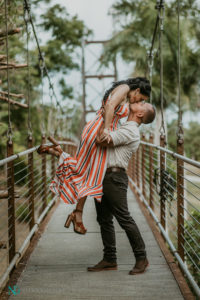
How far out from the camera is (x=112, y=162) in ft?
8.38

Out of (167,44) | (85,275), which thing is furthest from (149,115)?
(167,44)

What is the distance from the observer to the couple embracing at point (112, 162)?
252 cm

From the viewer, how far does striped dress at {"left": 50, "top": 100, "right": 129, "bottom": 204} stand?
8.39 feet

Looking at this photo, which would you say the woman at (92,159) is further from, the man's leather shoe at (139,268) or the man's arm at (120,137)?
the man's leather shoe at (139,268)

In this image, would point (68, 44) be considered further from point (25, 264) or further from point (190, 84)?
point (25, 264)

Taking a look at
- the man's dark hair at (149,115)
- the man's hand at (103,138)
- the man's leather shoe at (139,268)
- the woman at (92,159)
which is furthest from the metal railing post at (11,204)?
the man's dark hair at (149,115)

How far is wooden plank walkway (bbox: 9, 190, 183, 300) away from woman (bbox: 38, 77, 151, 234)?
0.32m

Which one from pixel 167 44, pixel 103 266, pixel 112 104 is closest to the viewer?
pixel 112 104

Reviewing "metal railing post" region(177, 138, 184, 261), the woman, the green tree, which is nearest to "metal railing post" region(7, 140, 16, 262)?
the woman

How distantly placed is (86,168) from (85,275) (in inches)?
25.4

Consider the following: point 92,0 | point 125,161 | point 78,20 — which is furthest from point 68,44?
point 125,161

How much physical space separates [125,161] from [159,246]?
973 mm

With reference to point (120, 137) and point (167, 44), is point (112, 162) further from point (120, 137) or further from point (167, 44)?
point (167, 44)

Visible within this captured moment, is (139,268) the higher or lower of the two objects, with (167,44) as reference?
lower
